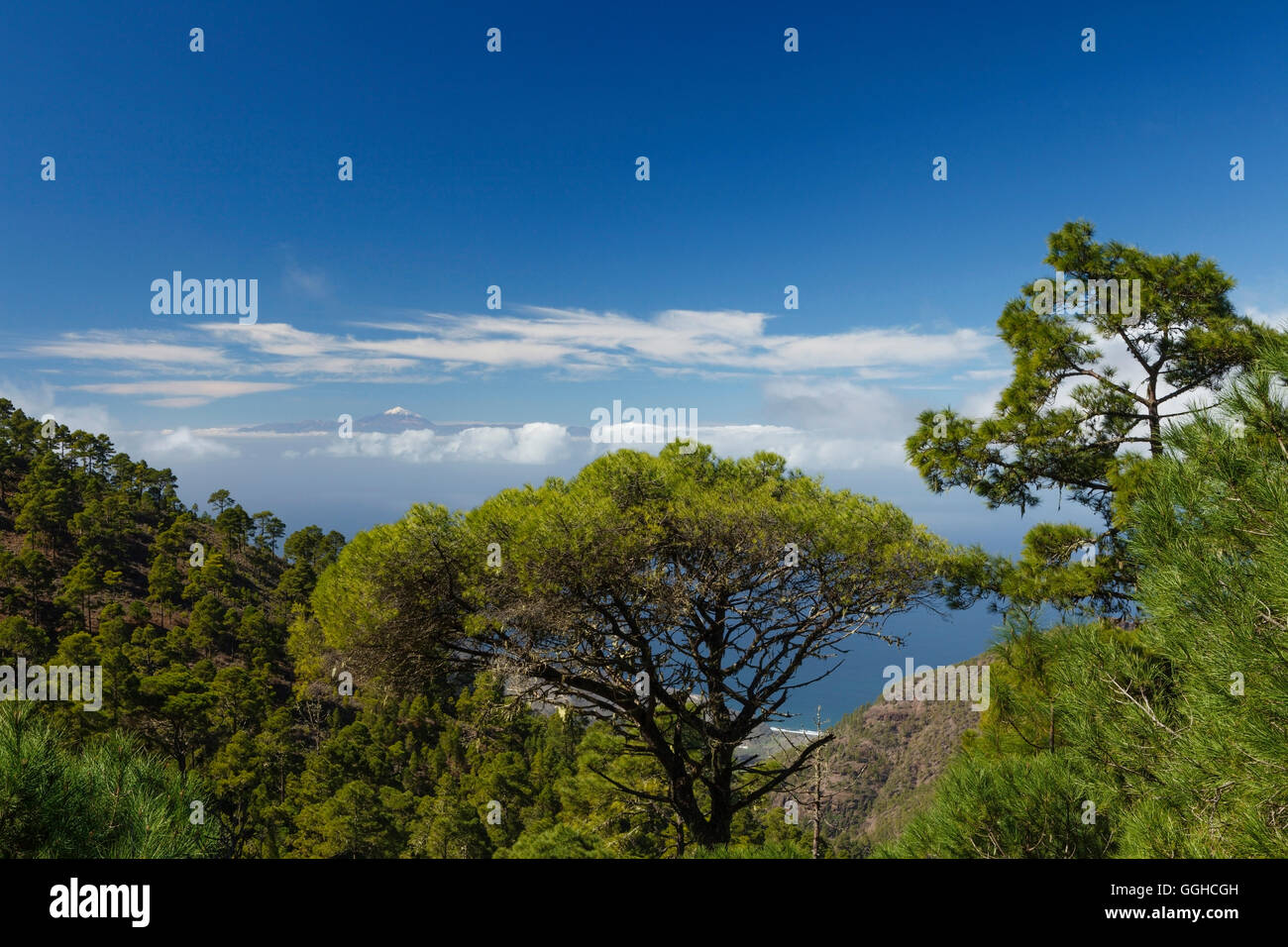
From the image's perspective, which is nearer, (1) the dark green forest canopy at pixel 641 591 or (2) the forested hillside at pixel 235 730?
(2) the forested hillside at pixel 235 730

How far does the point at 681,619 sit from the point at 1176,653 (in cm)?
524

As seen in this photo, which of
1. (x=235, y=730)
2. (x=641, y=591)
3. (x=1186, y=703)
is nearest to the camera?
(x=1186, y=703)

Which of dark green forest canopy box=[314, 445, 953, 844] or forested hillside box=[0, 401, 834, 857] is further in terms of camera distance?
dark green forest canopy box=[314, 445, 953, 844]

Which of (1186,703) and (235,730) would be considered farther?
(235,730)

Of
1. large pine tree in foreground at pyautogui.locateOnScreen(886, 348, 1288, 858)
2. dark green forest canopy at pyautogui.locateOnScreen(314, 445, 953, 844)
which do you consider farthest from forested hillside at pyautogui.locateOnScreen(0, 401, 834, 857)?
large pine tree in foreground at pyautogui.locateOnScreen(886, 348, 1288, 858)

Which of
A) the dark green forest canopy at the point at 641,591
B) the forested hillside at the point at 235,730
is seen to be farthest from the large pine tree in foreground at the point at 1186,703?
the dark green forest canopy at the point at 641,591

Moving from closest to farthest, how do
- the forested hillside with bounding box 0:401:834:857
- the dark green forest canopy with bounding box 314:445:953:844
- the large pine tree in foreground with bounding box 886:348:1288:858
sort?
1. the forested hillside with bounding box 0:401:834:857
2. the large pine tree in foreground with bounding box 886:348:1288:858
3. the dark green forest canopy with bounding box 314:445:953:844

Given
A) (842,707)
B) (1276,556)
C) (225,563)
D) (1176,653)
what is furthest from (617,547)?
(842,707)

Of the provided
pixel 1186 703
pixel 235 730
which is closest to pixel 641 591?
pixel 1186 703

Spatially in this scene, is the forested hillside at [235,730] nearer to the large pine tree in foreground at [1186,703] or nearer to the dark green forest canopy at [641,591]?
the dark green forest canopy at [641,591]

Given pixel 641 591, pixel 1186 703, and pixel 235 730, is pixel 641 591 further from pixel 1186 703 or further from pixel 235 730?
pixel 235 730

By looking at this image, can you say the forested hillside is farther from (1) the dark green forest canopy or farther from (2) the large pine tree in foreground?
(2) the large pine tree in foreground

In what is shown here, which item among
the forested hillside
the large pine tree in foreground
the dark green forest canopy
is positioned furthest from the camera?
the dark green forest canopy
